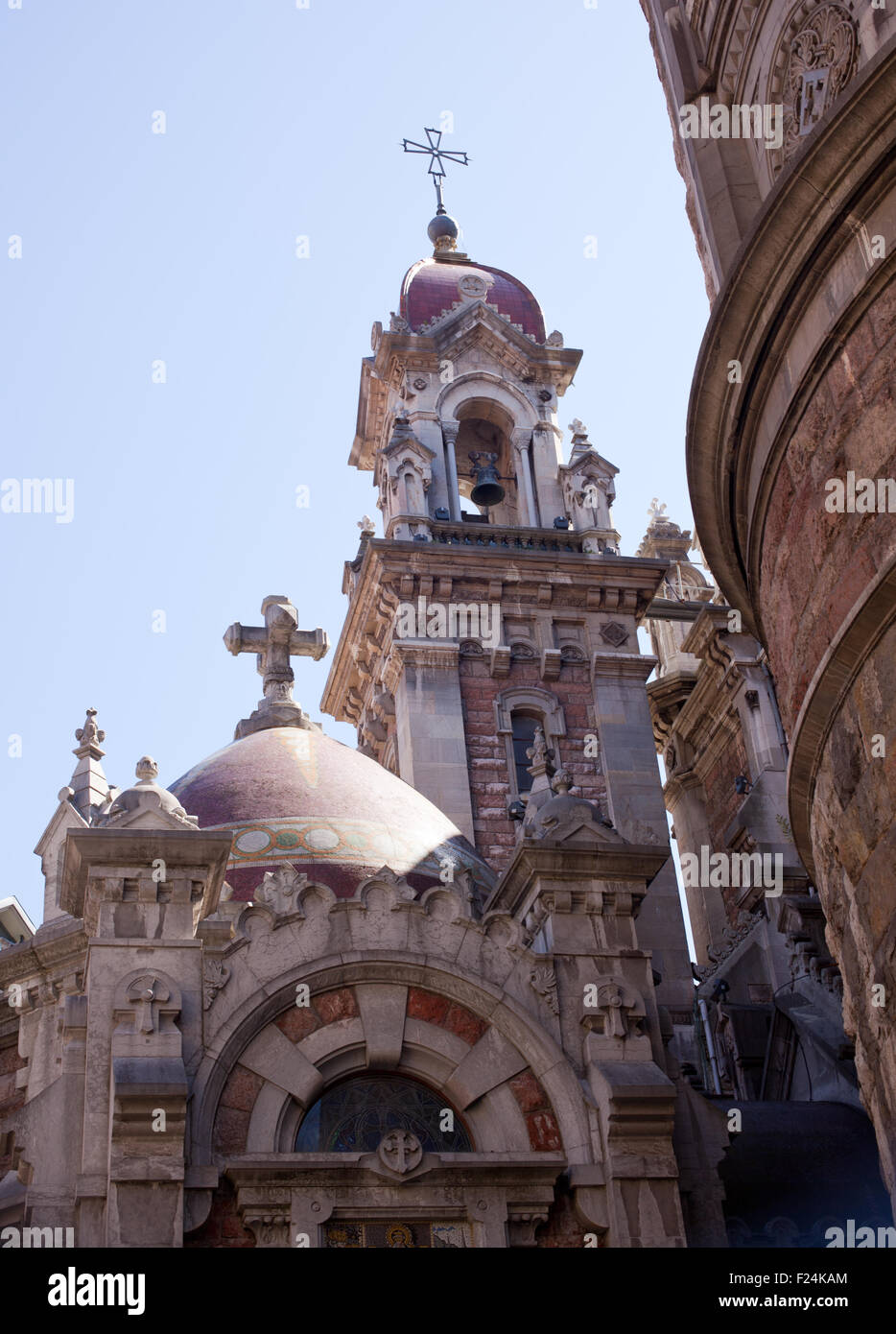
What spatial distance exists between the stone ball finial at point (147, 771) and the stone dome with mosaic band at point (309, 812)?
1964 millimetres

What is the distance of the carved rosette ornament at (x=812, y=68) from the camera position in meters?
14.4

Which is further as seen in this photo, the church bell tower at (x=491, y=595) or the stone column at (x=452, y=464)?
the stone column at (x=452, y=464)

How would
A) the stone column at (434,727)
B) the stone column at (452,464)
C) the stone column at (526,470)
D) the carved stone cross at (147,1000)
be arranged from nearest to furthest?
the carved stone cross at (147,1000)
the stone column at (434,727)
the stone column at (452,464)
the stone column at (526,470)

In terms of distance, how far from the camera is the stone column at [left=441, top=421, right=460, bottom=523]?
1363 inches

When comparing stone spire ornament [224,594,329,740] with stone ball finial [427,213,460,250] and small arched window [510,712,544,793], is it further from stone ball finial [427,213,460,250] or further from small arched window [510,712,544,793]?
stone ball finial [427,213,460,250]

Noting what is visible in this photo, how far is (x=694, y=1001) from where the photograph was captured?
26609 mm

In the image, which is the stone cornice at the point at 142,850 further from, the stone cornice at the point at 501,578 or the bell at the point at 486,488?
the bell at the point at 486,488

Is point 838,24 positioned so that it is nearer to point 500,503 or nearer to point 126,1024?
point 126,1024

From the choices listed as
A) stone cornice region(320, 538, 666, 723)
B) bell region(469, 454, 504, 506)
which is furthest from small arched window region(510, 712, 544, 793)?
bell region(469, 454, 504, 506)

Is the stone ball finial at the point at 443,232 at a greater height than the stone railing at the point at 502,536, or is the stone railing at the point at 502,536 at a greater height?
the stone ball finial at the point at 443,232

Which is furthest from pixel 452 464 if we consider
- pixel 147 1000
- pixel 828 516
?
pixel 828 516

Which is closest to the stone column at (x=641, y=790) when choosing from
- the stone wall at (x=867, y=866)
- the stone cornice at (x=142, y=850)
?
the stone cornice at (x=142, y=850)

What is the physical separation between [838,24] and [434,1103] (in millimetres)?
9626
